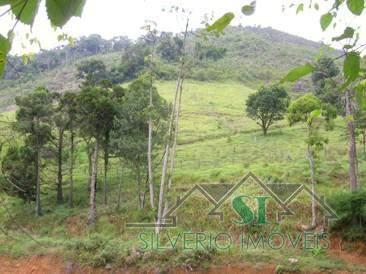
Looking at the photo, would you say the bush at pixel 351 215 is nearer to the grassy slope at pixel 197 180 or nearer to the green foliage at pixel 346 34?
the grassy slope at pixel 197 180

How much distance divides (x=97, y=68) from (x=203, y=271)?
28951 mm

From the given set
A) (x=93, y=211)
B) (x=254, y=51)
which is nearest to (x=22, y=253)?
(x=93, y=211)

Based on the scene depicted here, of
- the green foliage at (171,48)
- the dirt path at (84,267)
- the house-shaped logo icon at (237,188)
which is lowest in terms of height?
the dirt path at (84,267)

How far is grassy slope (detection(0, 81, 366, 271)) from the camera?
1088cm

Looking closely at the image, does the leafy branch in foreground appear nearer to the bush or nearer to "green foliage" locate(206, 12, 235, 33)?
"green foliage" locate(206, 12, 235, 33)

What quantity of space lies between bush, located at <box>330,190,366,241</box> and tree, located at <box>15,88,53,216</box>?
10457 mm

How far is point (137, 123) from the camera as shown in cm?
1459

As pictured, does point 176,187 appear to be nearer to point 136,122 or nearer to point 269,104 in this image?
point 136,122

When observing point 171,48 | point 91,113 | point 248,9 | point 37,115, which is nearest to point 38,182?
point 37,115

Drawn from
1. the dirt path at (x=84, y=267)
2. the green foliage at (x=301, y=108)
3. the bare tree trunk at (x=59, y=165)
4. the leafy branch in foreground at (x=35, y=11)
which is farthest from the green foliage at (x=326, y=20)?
the bare tree trunk at (x=59, y=165)

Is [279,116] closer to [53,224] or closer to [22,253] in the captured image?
[53,224]

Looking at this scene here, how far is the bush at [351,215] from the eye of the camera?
10.8 metres

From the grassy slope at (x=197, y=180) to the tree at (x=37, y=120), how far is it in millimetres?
1516

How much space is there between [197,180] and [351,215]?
635 cm
